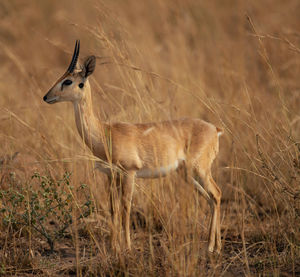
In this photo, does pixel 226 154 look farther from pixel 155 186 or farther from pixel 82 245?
pixel 82 245

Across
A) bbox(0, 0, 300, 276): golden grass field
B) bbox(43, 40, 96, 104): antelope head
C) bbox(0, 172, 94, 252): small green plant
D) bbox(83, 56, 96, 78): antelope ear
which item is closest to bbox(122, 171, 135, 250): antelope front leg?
bbox(0, 0, 300, 276): golden grass field

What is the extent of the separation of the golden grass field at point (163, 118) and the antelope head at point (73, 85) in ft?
0.46

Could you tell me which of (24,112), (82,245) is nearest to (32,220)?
(82,245)

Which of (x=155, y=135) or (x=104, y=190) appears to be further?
(x=104, y=190)

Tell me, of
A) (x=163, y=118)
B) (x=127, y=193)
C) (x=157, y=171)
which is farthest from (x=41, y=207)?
(x=163, y=118)

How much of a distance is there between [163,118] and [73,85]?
5.94 ft

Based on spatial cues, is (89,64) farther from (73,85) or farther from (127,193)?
(127,193)

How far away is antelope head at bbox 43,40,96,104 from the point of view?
410 centimetres

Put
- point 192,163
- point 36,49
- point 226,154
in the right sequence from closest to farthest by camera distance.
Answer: point 192,163, point 226,154, point 36,49

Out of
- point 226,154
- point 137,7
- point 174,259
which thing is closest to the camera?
point 174,259

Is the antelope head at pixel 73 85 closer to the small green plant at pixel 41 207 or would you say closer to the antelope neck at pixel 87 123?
the antelope neck at pixel 87 123

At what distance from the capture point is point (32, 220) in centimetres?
407

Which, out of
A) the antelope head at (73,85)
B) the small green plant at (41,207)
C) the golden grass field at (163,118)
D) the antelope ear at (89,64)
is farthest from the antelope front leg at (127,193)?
the antelope ear at (89,64)

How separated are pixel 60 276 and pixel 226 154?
3463 millimetres
